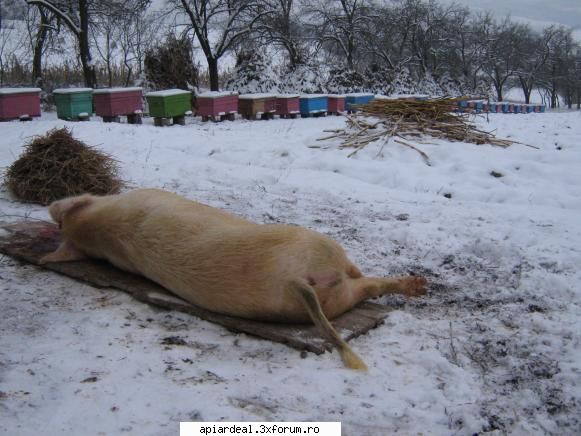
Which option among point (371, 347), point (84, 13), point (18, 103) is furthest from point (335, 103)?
point (371, 347)

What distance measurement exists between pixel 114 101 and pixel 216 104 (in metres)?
2.85

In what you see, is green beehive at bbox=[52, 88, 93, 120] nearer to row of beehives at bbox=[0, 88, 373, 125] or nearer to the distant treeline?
row of beehives at bbox=[0, 88, 373, 125]

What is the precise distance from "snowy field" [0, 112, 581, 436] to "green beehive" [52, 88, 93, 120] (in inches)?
343

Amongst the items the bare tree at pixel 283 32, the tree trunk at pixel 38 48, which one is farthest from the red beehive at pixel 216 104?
the bare tree at pixel 283 32

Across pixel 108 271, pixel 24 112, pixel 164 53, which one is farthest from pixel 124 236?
pixel 164 53

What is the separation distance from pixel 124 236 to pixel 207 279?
71 cm

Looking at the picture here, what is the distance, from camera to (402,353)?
8.71 ft

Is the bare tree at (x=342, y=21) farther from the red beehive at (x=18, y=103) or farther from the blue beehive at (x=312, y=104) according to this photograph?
the red beehive at (x=18, y=103)

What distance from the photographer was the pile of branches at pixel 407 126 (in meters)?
8.62

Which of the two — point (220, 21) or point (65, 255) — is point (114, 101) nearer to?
point (65, 255)

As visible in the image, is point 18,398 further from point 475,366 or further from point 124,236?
point 475,366

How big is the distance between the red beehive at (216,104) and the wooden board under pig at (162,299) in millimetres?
11475

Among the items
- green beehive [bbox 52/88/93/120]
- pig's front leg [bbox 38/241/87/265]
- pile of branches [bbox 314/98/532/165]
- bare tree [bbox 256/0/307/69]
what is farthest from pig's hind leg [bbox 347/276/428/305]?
bare tree [bbox 256/0/307/69]

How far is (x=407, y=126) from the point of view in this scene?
9.22m
